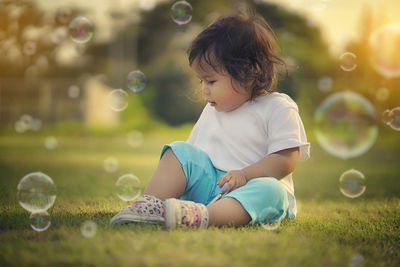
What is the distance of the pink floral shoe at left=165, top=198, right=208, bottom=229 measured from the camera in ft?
5.74

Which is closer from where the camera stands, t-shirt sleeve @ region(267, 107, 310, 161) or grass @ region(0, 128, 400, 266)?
grass @ region(0, 128, 400, 266)

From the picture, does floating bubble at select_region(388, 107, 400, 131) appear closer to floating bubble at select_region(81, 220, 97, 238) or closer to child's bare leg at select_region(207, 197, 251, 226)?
child's bare leg at select_region(207, 197, 251, 226)

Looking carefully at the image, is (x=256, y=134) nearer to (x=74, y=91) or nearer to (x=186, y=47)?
(x=186, y=47)

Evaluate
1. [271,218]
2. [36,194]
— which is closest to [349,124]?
Answer: [271,218]

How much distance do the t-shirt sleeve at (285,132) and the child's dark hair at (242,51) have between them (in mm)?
186

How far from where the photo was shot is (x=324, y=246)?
163 centimetres

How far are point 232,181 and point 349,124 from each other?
8328mm

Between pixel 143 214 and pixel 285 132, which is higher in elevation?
pixel 285 132

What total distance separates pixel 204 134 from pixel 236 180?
1.58 feet

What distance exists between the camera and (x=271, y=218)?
6.49 feet

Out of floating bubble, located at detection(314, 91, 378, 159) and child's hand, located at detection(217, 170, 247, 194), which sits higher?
child's hand, located at detection(217, 170, 247, 194)

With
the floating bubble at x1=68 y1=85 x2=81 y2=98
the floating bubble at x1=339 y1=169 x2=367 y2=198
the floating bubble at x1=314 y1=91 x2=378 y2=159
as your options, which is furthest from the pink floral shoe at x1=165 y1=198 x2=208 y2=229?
the floating bubble at x1=68 y1=85 x2=81 y2=98

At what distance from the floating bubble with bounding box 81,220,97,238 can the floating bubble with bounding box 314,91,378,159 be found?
6.08 m

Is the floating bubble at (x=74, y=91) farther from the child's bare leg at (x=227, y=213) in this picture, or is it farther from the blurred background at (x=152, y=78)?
the child's bare leg at (x=227, y=213)
